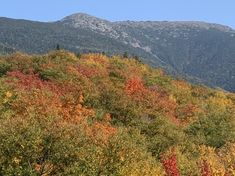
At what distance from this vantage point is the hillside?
6631cm

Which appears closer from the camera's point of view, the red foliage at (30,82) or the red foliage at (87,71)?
the red foliage at (30,82)

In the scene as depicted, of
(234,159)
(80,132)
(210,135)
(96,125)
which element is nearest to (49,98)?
(96,125)

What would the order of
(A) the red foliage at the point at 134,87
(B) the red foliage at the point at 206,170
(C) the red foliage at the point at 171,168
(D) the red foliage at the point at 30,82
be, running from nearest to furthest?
1. (B) the red foliage at the point at 206,170
2. (C) the red foliage at the point at 171,168
3. (D) the red foliage at the point at 30,82
4. (A) the red foliage at the point at 134,87

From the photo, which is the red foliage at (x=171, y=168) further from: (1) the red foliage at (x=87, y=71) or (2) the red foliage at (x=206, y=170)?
(1) the red foliage at (x=87, y=71)

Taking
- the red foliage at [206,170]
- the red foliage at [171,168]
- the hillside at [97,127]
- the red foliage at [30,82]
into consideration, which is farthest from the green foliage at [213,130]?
the red foliage at [206,170]

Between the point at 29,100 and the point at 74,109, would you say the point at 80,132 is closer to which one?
the point at 29,100

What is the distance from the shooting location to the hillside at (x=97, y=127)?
66312 millimetres

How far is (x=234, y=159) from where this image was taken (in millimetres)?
101500

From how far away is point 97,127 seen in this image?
118m

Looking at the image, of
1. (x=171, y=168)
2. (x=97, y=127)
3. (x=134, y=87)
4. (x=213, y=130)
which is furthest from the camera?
(x=134, y=87)

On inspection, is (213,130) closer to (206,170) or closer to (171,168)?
(171,168)

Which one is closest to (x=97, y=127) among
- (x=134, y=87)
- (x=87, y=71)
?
(x=134, y=87)

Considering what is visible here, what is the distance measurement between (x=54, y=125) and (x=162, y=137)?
172ft

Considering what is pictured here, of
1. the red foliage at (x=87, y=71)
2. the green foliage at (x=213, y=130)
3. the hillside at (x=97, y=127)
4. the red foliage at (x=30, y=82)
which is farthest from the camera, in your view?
the red foliage at (x=87, y=71)
